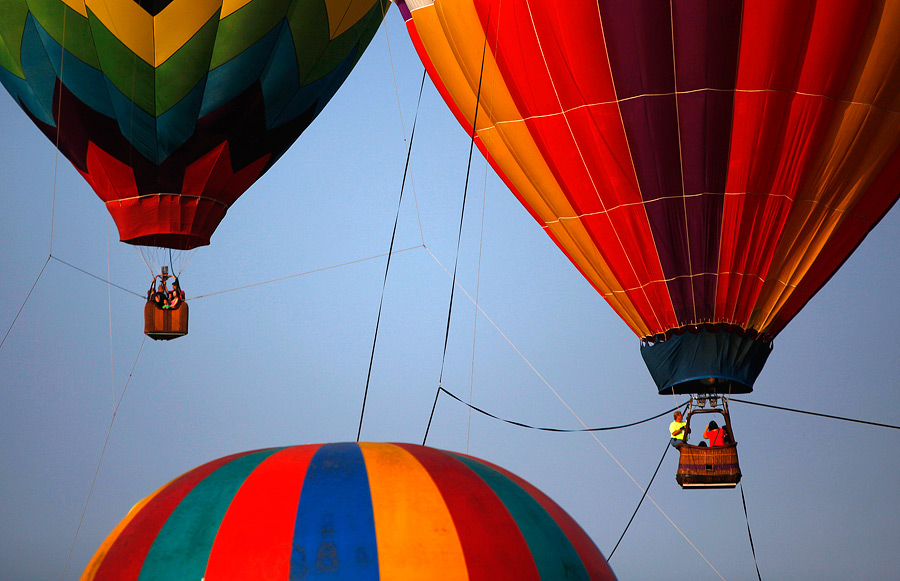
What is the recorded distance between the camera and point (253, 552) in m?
3.78

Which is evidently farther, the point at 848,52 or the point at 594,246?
the point at 594,246

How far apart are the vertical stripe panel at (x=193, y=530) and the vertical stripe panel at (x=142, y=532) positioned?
1.3 inches

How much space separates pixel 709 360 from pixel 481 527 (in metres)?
4.48

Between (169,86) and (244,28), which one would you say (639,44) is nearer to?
(244,28)

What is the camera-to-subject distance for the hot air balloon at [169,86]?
9273 millimetres

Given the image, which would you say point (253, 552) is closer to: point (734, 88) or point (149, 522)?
point (149, 522)

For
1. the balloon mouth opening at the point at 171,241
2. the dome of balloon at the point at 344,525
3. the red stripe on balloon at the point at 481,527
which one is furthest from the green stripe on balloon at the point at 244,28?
the red stripe on balloon at the point at 481,527

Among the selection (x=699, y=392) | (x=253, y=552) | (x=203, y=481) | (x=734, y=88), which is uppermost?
(x=734, y=88)

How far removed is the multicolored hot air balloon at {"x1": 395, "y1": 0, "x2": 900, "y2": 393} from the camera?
7.61 meters

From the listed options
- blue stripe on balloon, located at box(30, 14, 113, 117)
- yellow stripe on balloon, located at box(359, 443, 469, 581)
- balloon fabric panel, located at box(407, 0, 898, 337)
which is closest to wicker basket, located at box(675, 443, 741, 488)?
balloon fabric panel, located at box(407, 0, 898, 337)

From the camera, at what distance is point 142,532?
4.03m

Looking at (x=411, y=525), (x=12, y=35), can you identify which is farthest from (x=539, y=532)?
(x=12, y=35)

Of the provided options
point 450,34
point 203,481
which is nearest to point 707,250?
point 450,34

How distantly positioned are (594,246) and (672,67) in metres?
1.47
